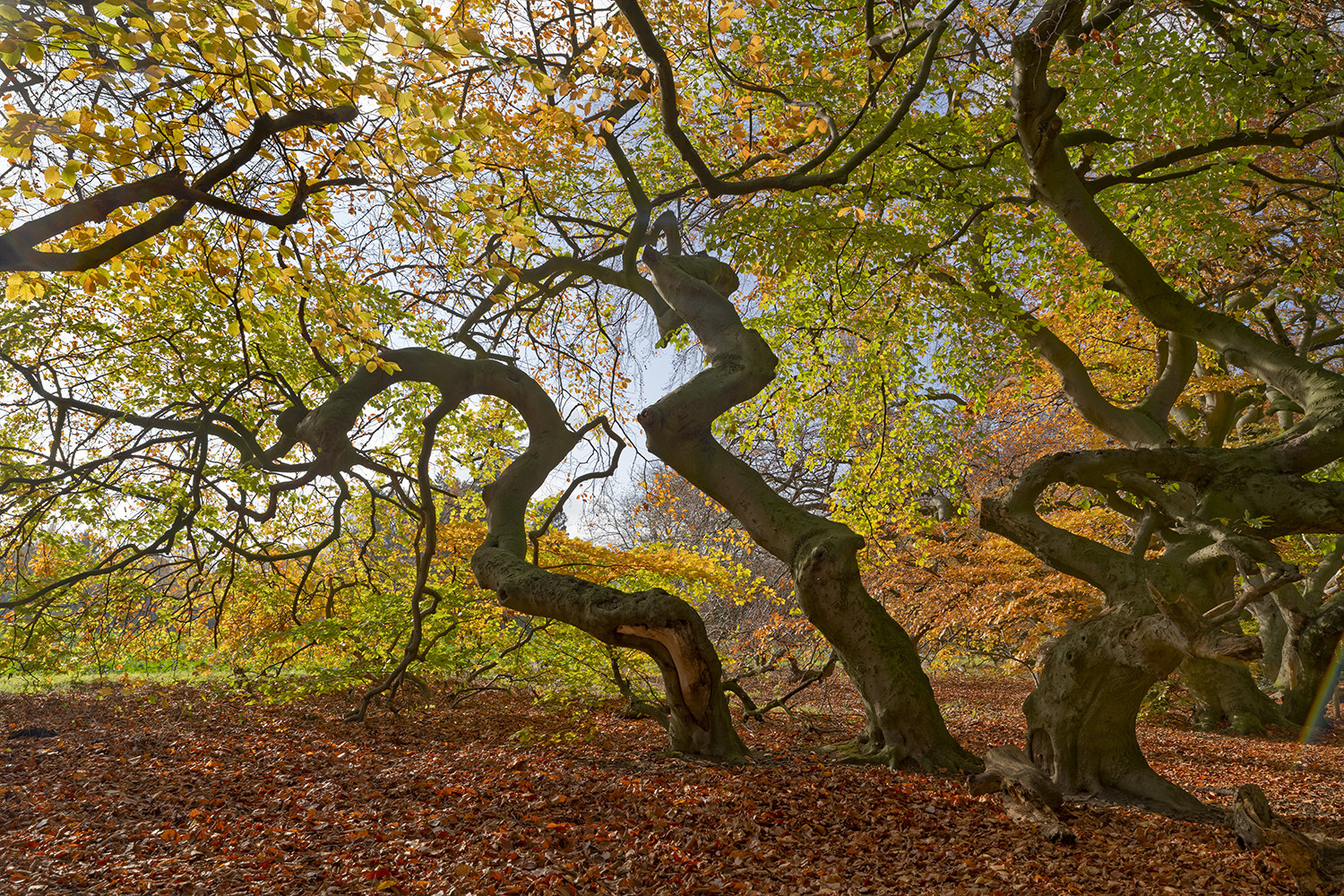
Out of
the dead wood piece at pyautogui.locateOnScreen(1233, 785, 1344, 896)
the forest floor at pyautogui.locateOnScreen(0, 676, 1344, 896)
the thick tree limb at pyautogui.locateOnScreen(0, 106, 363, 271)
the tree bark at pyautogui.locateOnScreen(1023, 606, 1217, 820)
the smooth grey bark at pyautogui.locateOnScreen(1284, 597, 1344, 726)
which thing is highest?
the thick tree limb at pyautogui.locateOnScreen(0, 106, 363, 271)

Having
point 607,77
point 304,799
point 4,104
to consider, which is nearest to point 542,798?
point 304,799

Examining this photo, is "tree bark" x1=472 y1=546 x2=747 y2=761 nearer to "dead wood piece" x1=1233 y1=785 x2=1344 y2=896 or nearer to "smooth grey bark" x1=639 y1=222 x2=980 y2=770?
"smooth grey bark" x1=639 y1=222 x2=980 y2=770

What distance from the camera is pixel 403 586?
8.70 metres

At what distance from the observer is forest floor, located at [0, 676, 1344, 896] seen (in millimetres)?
3555

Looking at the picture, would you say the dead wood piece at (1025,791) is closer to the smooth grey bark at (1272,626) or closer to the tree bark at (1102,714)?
the tree bark at (1102,714)

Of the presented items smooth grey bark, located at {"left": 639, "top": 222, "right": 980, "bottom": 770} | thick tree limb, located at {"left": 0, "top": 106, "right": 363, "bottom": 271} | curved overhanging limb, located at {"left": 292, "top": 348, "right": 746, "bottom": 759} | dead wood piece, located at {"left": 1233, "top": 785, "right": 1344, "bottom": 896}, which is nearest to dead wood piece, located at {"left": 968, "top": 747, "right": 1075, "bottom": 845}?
smooth grey bark, located at {"left": 639, "top": 222, "right": 980, "bottom": 770}

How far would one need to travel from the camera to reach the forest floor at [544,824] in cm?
355

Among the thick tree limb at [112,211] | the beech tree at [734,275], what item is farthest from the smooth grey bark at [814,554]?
the thick tree limb at [112,211]

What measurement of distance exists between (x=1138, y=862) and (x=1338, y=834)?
2041mm

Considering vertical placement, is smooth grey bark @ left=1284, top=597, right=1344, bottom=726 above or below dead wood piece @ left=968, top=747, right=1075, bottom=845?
above

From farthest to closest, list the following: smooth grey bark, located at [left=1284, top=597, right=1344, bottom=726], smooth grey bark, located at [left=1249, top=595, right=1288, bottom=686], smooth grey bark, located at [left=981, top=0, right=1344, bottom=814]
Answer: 1. smooth grey bark, located at [left=1249, top=595, right=1288, bottom=686]
2. smooth grey bark, located at [left=981, top=0, right=1344, bottom=814]
3. smooth grey bark, located at [left=1284, top=597, right=1344, bottom=726]

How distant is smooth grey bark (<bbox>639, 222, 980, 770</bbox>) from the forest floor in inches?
15.9

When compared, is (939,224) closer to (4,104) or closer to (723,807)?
(723,807)

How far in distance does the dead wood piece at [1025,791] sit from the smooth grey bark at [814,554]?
2.47ft
